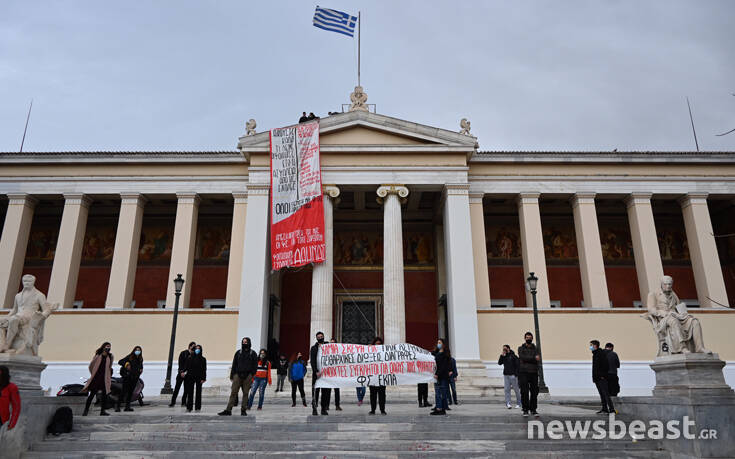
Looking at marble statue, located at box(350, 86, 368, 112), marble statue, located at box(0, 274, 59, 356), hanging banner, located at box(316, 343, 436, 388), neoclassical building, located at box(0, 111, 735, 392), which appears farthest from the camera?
marble statue, located at box(350, 86, 368, 112)

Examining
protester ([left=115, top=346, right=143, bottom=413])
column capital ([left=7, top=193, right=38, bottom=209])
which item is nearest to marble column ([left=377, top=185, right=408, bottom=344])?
protester ([left=115, top=346, right=143, bottom=413])

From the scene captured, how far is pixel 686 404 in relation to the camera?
795 centimetres

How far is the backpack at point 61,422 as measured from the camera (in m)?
8.84

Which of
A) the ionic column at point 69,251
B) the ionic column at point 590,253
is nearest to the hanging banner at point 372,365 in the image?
the ionic column at point 590,253

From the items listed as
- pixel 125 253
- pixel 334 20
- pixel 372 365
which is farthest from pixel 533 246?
pixel 125 253

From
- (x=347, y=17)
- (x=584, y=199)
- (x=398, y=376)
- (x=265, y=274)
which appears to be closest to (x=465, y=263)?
(x=584, y=199)

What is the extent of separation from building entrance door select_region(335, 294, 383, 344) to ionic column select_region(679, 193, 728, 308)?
13.2 metres

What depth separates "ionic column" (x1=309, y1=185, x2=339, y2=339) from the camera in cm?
1780

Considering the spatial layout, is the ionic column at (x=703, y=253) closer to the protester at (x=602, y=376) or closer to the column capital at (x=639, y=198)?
the column capital at (x=639, y=198)

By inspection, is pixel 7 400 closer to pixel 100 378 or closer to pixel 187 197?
pixel 100 378

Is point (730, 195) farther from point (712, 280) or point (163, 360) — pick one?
point (163, 360)

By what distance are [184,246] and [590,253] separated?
16182 mm

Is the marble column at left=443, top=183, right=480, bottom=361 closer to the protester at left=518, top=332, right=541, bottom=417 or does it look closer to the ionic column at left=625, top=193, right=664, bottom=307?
the ionic column at left=625, top=193, right=664, bottom=307

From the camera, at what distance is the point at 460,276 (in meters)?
18.6
